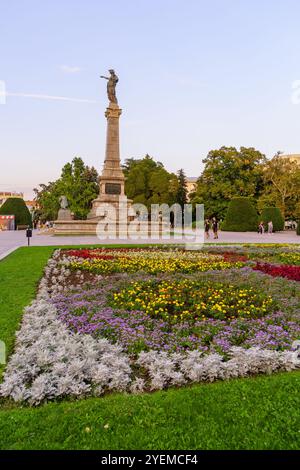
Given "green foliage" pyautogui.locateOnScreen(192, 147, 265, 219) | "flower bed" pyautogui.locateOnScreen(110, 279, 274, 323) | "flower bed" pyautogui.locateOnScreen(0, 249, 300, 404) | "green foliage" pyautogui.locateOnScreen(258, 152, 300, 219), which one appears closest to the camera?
"flower bed" pyautogui.locateOnScreen(0, 249, 300, 404)

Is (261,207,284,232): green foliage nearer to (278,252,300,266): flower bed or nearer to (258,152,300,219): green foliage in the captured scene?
(258,152,300,219): green foliage

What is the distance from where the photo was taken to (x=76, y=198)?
5053 cm

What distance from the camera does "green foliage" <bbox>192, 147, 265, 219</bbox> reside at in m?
50.2

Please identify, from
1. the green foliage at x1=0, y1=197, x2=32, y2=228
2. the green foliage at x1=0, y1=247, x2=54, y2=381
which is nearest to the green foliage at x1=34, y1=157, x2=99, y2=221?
the green foliage at x1=0, y1=197, x2=32, y2=228

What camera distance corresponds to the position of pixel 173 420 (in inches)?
134

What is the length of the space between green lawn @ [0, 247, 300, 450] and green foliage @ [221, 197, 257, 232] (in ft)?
125

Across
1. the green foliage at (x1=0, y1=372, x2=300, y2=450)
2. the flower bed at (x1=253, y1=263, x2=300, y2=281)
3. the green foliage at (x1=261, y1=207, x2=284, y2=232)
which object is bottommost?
the green foliage at (x1=0, y1=372, x2=300, y2=450)

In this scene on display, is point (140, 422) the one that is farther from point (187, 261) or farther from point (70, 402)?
point (187, 261)

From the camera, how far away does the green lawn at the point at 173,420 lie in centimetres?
311

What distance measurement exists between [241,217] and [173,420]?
39.5m

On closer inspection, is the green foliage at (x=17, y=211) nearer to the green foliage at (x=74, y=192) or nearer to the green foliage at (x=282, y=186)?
the green foliage at (x=74, y=192)

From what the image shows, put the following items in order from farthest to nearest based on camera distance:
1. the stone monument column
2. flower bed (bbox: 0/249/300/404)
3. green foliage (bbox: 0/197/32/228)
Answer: green foliage (bbox: 0/197/32/228) → the stone monument column → flower bed (bbox: 0/249/300/404)

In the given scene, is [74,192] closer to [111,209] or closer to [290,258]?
[111,209]
